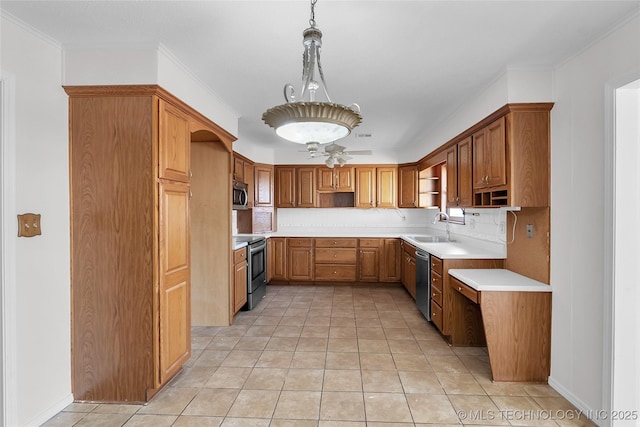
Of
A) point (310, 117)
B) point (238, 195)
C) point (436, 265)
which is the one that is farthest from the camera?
point (238, 195)

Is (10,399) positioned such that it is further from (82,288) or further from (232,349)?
(232,349)

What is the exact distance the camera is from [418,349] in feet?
9.99

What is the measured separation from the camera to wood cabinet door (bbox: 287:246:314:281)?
18.2ft

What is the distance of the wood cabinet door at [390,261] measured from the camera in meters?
5.41

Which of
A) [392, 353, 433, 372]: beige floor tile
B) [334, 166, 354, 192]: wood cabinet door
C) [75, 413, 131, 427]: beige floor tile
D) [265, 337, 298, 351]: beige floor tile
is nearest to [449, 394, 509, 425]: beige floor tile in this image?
[392, 353, 433, 372]: beige floor tile

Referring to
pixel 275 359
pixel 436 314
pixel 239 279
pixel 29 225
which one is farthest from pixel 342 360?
pixel 29 225

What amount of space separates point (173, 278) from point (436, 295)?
2523 millimetres

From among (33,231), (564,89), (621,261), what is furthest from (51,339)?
(564,89)

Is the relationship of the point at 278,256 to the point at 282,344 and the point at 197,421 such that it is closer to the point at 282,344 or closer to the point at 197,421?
the point at 282,344

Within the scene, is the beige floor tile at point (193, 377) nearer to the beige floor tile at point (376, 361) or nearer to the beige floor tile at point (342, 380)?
the beige floor tile at point (342, 380)

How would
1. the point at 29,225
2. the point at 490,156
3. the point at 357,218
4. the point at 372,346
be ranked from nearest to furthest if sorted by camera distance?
the point at 29,225 < the point at 490,156 < the point at 372,346 < the point at 357,218

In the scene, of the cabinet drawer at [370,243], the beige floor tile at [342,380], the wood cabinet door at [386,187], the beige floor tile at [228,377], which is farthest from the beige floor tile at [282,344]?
the wood cabinet door at [386,187]

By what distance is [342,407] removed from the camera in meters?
2.16

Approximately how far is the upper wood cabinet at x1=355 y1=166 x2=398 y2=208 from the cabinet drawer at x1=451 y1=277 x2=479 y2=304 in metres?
2.85
